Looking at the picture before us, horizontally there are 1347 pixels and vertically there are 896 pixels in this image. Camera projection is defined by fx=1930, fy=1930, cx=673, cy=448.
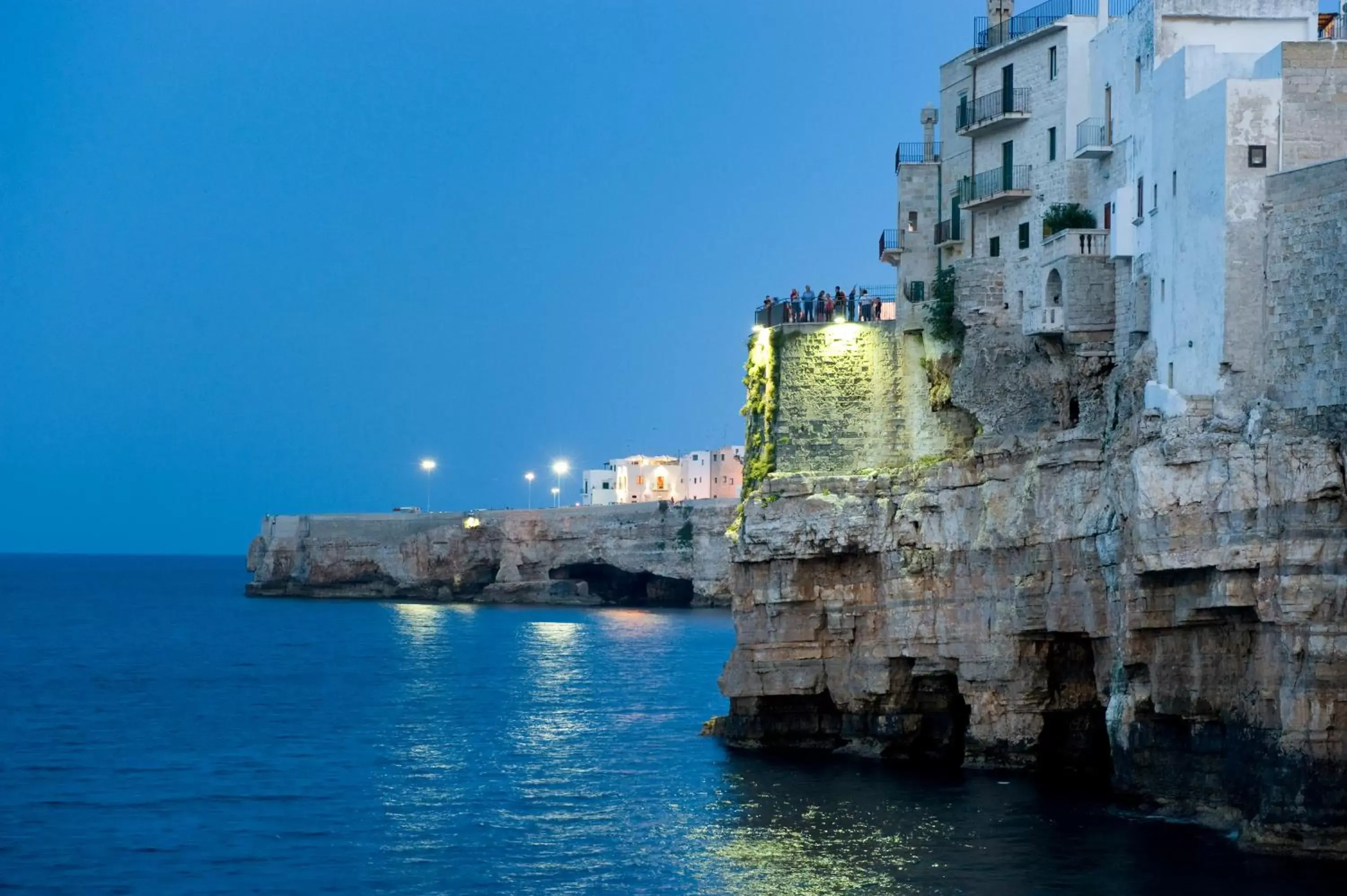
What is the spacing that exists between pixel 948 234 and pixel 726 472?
75.0 meters

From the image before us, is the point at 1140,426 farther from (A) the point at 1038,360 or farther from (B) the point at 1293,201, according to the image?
(A) the point at 1038,360

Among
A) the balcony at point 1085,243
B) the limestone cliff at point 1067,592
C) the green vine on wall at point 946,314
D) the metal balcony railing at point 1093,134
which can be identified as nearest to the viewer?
the limestone cliff at point 1067,592

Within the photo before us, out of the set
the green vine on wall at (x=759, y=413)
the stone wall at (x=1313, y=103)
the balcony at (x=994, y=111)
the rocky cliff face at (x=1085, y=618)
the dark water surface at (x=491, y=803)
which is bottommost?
the dark water surface at (x=491, y=803)

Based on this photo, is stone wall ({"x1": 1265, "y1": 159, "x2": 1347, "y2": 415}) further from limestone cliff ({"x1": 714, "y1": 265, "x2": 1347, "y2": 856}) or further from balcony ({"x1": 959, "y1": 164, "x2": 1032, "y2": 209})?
balcony ({"x1": 959, "y1": 164, "x2": 1032, "y2": 209})

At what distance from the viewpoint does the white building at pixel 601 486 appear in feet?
441

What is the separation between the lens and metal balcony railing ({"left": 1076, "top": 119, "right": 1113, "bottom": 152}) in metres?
40.7

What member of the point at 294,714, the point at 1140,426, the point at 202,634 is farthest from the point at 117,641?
the point at 1140,426

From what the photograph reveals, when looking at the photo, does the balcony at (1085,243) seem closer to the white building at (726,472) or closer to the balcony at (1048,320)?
the balcony at (1048,320)

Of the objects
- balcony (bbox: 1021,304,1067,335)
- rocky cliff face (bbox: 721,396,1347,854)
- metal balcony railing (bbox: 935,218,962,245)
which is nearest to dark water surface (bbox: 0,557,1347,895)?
rocky cliff face (bbox: 721,396,1347,854)

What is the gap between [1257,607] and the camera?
3072cm

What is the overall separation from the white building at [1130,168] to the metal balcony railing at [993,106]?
0.16 feet

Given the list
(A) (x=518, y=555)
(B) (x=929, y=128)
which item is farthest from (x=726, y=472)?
(B) (x=929, y=128)

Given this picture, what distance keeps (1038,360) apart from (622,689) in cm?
2212

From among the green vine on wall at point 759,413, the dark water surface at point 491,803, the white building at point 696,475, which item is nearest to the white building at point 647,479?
the white building at point 696,475
